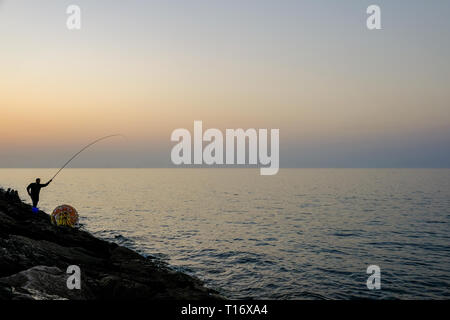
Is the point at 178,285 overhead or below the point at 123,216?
below

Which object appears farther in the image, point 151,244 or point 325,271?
point 151,244

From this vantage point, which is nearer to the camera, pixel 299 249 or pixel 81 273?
pixel 81 273

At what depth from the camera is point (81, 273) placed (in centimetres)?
948

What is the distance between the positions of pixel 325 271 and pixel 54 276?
13655 mm

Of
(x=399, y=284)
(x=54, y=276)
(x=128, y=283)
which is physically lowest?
(x=399, y=284)

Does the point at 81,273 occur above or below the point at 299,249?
above

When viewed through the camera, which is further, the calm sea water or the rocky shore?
the calm sea water

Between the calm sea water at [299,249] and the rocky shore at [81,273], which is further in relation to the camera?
the calm sea water at [299,249]

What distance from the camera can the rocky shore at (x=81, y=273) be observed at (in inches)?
275

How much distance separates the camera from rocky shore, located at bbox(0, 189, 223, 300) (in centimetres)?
698
